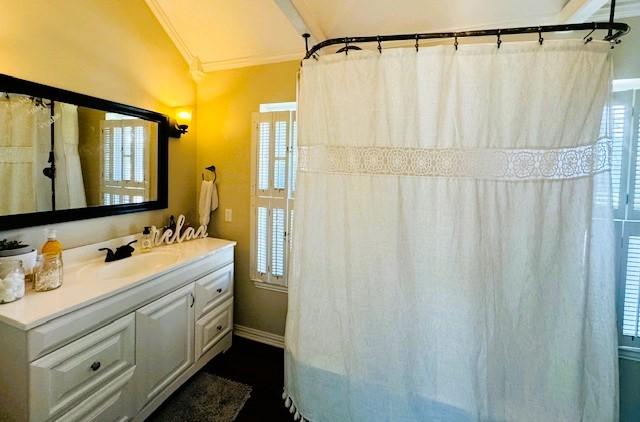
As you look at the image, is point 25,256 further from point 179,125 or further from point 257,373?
point 257,373

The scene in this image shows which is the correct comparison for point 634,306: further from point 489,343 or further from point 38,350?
point 38,350

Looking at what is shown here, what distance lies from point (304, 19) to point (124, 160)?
1.53 meters

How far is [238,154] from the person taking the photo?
243 cm

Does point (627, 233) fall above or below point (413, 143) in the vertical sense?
below

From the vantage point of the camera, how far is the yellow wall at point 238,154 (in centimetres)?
237

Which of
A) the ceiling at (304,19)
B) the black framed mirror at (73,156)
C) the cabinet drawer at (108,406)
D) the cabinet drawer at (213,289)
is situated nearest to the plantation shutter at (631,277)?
the ceiling at (304,19)

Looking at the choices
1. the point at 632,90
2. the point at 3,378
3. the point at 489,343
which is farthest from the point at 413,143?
the point at 3,378

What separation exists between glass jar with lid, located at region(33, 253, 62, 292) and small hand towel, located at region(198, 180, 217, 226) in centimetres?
111

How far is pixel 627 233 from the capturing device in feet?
5.36

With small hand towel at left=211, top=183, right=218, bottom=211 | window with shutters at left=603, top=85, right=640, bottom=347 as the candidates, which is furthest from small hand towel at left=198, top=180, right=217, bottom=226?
window with shutters at left=603, top=85, right=640, bottom=347

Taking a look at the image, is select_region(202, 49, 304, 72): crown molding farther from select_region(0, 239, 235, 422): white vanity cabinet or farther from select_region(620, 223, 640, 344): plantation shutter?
select_region(620, 223, 640, 344): plantation shutter

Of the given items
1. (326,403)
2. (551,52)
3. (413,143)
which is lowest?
(326,403)

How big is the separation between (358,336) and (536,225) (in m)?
0.92

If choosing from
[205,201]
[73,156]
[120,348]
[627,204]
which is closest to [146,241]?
[205,201]
